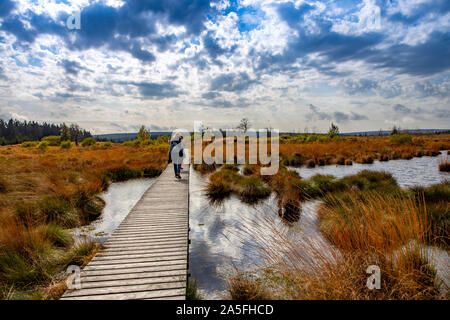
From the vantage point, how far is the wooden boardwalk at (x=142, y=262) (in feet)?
10.0

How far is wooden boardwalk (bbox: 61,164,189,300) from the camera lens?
10.0 feet

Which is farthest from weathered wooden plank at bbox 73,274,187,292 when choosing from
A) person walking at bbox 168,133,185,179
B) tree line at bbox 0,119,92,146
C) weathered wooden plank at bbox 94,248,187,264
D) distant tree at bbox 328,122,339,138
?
tree line at bbox 0,119,92,146

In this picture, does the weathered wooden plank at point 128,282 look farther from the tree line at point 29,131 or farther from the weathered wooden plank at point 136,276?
the tree line at point 29,131

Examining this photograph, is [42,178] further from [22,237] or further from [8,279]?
[8,279]

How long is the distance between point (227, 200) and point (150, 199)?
3.52 metres

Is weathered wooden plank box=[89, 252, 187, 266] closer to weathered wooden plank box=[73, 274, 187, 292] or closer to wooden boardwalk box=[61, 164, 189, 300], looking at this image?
wooden boardwalk box=[61, 164, 189, 300]

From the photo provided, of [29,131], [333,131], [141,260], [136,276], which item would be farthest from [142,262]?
[29,131]

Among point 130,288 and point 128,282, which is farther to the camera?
point 128,282

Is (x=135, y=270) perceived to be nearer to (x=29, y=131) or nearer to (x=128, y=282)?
(x=128, y=282)

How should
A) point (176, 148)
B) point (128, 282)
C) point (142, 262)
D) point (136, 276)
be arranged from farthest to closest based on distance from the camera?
point (176, 148)
point (142, 262)
point (136, 276)
point (128, 282)

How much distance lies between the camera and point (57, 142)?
55406mm

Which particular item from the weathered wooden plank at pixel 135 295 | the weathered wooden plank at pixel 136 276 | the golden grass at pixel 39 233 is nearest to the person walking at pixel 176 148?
the golden grass at pixel 39 233

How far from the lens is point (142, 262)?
377 cm
